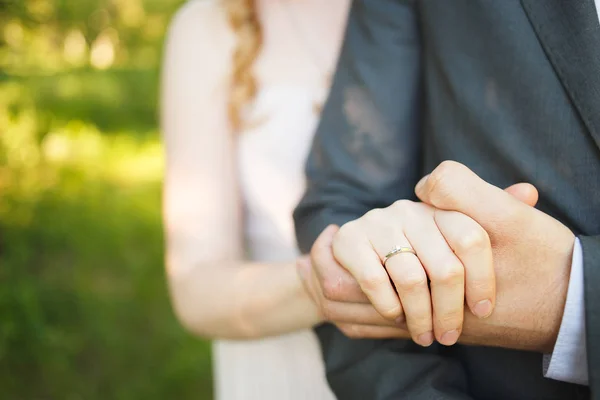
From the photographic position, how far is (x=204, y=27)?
81.6 inches

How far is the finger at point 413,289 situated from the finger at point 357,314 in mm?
82

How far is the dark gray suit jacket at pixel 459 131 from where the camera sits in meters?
1.27

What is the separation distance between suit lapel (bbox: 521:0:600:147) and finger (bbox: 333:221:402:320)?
18.0 inches

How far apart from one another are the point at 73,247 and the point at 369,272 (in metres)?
4.62

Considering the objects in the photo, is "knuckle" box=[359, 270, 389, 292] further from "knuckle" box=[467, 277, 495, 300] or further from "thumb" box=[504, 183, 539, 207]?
"thumb" box=[504, 183, 539, 207]

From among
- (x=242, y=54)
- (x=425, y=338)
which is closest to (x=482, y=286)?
(x=425, y=338)

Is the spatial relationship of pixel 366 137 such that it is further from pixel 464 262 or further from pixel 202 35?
pixel 202 35

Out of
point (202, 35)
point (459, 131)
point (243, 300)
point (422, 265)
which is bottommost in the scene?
point (243, 300)

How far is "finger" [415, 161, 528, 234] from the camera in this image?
1176 mm

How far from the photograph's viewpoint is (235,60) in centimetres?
203

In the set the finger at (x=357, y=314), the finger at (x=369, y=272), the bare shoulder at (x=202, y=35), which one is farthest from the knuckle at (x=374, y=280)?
the bare shoulder at (x=202, y=35)

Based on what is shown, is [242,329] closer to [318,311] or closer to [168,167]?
[318,311]

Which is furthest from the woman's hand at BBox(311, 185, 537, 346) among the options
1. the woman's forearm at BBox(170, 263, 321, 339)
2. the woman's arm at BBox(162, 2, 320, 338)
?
the woman's arm at BBox(162, 2, 320, 338)

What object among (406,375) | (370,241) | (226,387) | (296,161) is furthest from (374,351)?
(226,387)
